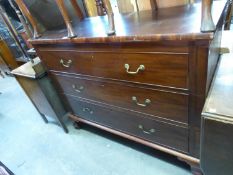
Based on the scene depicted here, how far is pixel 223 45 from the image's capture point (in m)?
1.03

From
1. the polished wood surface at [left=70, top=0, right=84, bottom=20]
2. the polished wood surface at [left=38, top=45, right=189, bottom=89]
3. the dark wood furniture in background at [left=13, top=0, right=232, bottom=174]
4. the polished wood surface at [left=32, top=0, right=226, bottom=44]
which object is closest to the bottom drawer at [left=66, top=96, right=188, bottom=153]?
the dark wood furniture in background at [left=13, top=0, right=232, bottom=174]

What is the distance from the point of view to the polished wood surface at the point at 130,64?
75cm

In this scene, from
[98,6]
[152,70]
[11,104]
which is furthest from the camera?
[11,104]

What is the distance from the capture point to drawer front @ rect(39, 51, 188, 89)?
29.5 inches

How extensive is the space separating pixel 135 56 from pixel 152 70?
3.9 inches

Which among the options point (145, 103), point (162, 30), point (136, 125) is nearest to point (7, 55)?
point (136, 125)

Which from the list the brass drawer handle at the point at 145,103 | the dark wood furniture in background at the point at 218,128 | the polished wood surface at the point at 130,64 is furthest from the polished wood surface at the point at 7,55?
the dark wood furniture in background at the point at 218,128

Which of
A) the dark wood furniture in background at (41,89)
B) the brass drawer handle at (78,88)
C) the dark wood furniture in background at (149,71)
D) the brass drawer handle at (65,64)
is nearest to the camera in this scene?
the dark wood furniture in background at (149,71)

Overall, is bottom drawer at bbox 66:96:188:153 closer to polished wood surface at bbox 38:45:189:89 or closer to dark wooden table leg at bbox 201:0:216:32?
polished wood surface at bbox 38:45:189:89

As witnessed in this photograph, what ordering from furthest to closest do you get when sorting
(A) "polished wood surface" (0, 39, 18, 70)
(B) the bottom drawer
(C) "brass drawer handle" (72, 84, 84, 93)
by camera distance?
(A) "polished wood surface" (0, 39, 18, 70) → (C) "brass drawer handle" (72, 84, 84, 93) → (B) the bottom drawer

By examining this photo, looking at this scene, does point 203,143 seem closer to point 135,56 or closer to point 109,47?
point 135,56

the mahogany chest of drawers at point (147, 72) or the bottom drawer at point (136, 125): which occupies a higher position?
the mahogany chest of drawers at point (147, 72)

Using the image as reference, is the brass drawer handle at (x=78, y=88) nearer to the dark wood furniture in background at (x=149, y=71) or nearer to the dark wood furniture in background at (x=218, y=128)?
the dark wood furniture in background at (x=149, y=71)

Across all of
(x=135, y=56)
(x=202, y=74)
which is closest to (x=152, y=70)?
(x=135, y=56)
